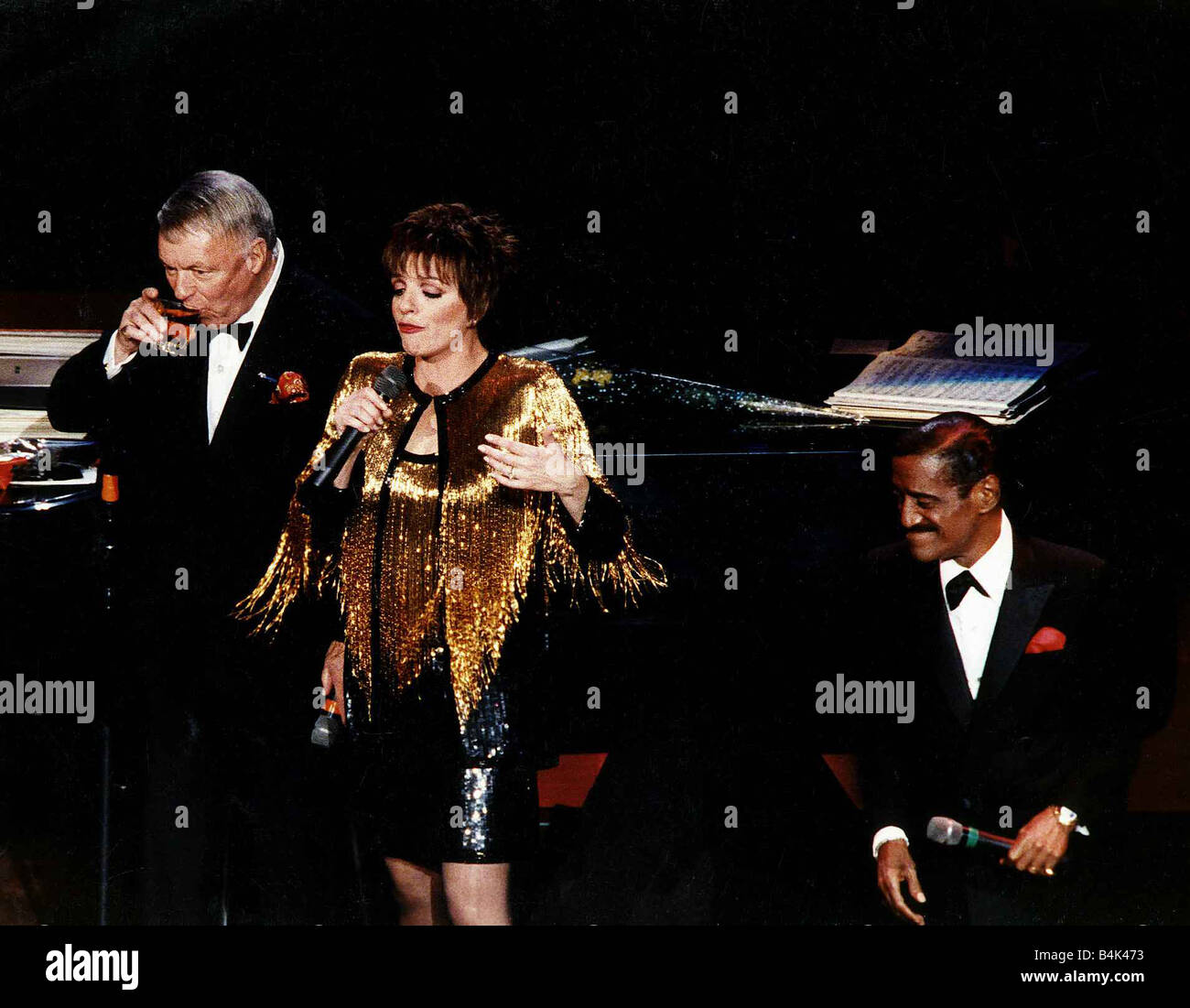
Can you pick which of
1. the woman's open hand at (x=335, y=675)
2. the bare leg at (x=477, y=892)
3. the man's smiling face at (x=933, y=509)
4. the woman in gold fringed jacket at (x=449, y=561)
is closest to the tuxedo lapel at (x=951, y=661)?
the man's smiling face at (x=933, y=509)

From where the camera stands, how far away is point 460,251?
2.91 m

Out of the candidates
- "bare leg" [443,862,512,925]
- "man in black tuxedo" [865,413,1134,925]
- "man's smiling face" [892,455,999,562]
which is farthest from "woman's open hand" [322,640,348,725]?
"man's smiling face" [892,455,999,562]

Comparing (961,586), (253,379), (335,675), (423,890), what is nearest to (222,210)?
(253,379)

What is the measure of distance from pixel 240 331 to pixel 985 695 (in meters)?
2.19

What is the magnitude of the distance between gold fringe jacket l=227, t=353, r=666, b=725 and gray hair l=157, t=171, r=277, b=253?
0.58m

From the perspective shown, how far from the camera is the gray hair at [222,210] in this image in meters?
3.11

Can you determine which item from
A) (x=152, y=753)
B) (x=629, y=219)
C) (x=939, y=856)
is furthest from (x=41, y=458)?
(x=939, y=856)

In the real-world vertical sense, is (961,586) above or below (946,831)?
above

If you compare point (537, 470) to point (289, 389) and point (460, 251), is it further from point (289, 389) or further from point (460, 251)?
point (289, 389)

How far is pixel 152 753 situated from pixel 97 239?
55.5 inches

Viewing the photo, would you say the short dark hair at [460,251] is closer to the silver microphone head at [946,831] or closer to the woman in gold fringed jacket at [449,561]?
the woman in gold fringed jacket at [449,561]

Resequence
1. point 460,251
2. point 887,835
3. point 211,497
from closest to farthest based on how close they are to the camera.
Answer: point 460,251 → point 887,835 → point 211,497
